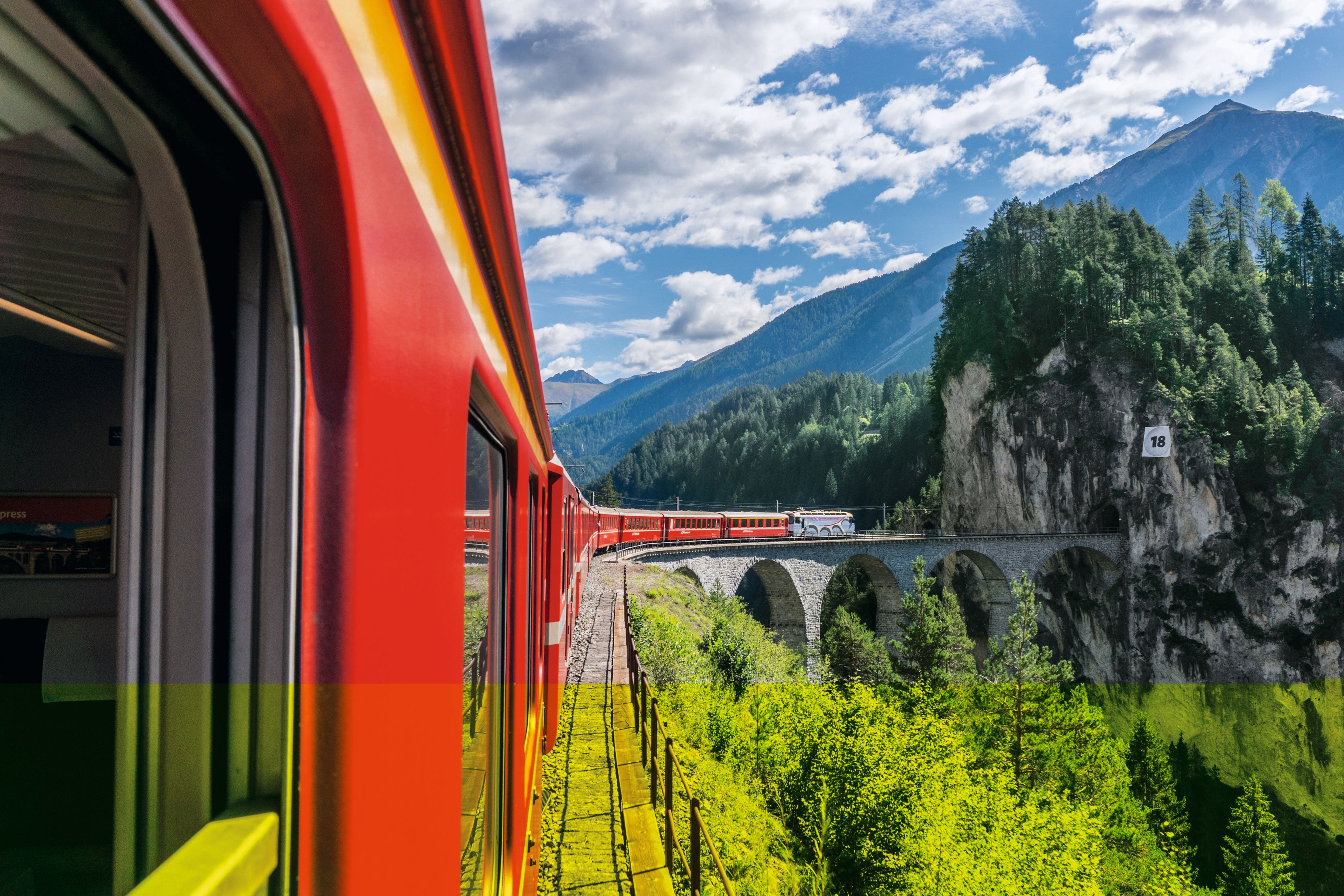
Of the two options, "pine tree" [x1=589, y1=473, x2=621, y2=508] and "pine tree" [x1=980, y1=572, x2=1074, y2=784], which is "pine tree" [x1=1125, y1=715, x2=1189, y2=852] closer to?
"pine tree" [x1=980, y1=572, x2=1074, y2=784]

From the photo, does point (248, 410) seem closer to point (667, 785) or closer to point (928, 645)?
point (667, 785)

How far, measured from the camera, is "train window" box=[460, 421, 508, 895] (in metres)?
1.28

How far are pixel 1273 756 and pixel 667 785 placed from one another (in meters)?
35.9

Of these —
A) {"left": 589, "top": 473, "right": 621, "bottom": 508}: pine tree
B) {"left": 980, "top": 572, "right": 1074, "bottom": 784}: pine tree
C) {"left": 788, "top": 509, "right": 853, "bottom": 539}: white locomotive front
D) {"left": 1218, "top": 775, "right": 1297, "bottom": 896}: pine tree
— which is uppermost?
{"left": 589, "top": 473, "right": 621, "bottom": 508}: pine tree

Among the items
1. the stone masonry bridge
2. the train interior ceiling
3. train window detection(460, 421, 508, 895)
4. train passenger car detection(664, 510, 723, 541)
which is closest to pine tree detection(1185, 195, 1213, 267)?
the stone masonry bridge

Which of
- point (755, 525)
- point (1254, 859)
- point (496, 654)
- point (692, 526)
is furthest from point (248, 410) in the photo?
point (1254, 859)

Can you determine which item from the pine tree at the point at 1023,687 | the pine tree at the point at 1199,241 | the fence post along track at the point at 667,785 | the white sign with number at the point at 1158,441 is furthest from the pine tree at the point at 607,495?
the fence post along track at the point at 667,785

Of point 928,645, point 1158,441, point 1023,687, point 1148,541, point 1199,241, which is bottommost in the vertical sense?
point 1023,687

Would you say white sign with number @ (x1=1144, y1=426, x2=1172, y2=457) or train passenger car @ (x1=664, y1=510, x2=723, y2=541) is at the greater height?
white sign with number @ (x1=1144, y1=426, x2=1172, y2=457)

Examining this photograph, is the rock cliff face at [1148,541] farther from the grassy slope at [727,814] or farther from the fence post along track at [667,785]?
the fence post along track at [667,785]

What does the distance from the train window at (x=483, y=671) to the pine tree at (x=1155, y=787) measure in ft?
88.6

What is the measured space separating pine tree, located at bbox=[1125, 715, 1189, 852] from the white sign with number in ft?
41.0

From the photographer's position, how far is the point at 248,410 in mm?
598

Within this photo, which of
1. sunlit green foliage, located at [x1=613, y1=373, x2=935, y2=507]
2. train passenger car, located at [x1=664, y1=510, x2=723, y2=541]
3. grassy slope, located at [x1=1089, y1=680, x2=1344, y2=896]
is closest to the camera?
train passenger car, located at [x1=664, y1=510, x2=723, y2=541]
